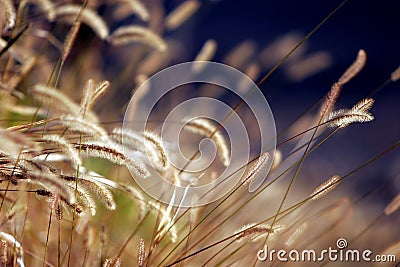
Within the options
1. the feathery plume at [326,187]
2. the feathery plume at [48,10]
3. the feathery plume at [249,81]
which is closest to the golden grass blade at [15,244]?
the feathery plume at [326,187]

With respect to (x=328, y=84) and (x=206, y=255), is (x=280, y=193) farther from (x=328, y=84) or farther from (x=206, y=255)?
(x=328, y=84)

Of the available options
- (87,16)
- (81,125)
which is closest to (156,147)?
(81,125)

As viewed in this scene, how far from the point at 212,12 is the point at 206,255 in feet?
22.1

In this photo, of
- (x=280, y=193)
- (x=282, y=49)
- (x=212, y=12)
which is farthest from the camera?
(x=212, y=12)

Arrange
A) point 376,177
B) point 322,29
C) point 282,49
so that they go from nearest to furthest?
point 282,49 → point 376,177 → point 322,29

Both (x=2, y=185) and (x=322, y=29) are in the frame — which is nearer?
(x=2, y=185)

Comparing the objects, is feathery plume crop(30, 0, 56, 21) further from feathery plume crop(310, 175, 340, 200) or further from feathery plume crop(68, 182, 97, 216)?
feathery plume crop(310, 175, 340, 200)

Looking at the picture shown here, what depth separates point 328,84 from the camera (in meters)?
7.59

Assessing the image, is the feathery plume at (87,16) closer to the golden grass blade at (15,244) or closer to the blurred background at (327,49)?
the golden grass blade at (15,244)

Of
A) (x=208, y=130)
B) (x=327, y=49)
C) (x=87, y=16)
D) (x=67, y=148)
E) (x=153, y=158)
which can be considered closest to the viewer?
(x=67, y=148)

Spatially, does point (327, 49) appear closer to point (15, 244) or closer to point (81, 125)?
point (81, 125)

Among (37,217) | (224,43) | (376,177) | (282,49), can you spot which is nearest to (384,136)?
(376,177)

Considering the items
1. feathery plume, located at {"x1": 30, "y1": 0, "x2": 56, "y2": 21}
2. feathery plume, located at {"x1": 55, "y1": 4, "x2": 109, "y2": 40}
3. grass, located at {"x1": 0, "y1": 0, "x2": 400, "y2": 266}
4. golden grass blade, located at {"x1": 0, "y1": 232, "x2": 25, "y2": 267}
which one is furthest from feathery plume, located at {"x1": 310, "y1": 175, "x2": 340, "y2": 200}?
feathery plume, located at {"x1": 30, "y1": 0, "x2": 56, "y2": 21}

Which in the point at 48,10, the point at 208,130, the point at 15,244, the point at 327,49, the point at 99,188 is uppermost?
the point at 327,49
